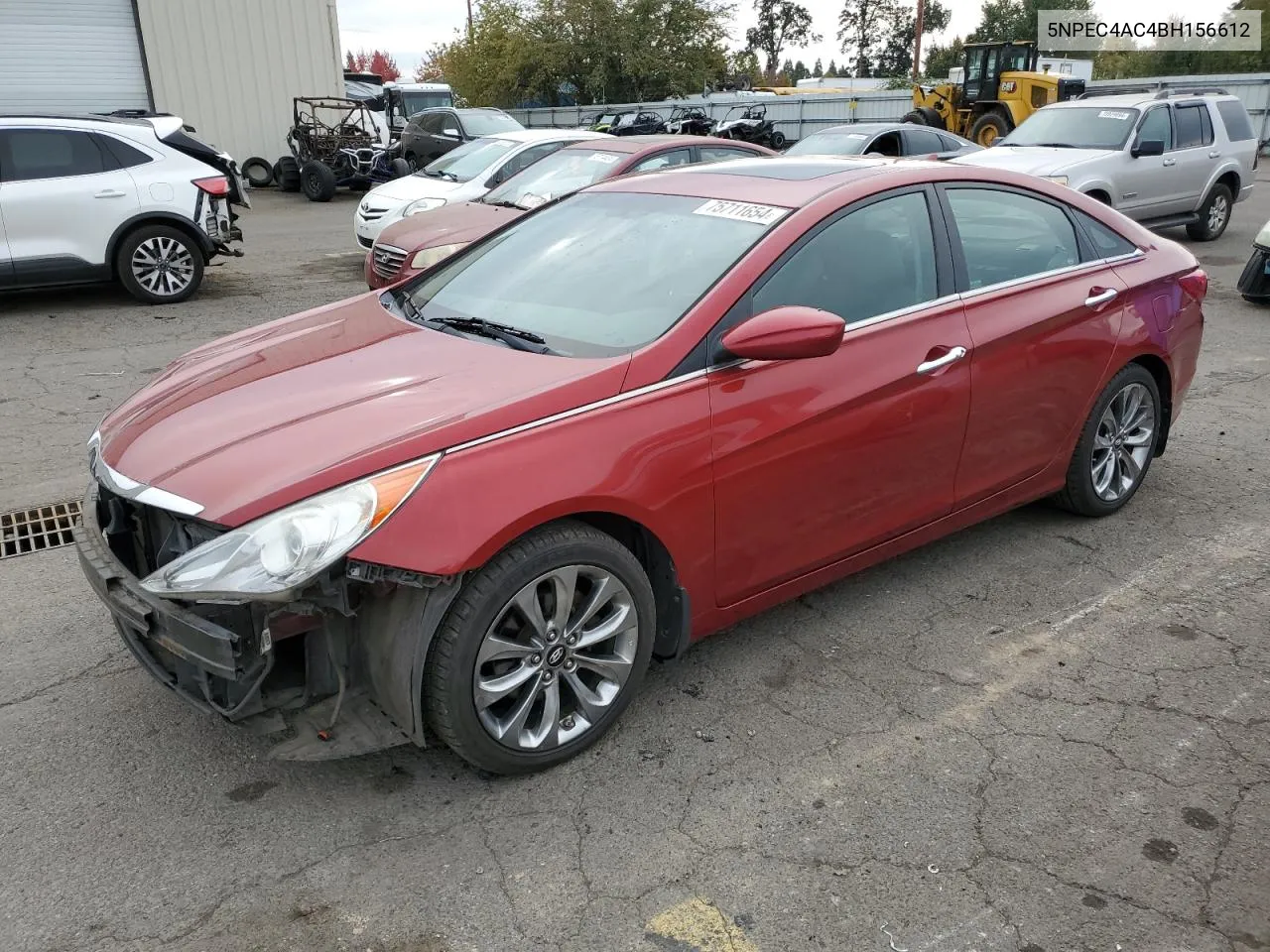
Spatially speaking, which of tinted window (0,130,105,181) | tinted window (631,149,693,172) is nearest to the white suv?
tinted window (0,130,105,181)

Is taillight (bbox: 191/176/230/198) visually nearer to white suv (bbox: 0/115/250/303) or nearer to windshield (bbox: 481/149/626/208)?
white suv (bbox: 0/115/250/303)

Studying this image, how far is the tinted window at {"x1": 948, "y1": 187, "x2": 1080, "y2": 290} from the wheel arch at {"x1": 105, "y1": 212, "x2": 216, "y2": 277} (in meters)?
7.68

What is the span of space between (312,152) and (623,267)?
695 inches

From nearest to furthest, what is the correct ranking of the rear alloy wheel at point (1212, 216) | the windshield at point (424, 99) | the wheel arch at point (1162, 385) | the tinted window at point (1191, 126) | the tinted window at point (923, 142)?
the wheel arch at point (1162, 385) → the tinted window at point (1191, 126) → the rear alloy wheel at point (1212, 216) → the tinted window at point (923, 142) → the windshield at point (424, 99)

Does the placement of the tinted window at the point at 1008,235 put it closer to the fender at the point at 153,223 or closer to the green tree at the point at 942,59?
the fender at the point at 153,223

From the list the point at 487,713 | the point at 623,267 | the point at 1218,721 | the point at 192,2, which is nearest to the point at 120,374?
the point at 623,267

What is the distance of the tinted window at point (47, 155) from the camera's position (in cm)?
860

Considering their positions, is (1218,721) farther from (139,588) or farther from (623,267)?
(139,588)

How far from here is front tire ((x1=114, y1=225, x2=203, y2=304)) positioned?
9.23m

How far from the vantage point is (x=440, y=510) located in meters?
2.58

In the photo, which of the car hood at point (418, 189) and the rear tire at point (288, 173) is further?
the rear tire at point (288, 173)

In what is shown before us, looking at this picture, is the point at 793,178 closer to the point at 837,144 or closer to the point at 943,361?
the point at 943,361

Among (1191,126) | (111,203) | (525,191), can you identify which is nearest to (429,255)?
(525,191)

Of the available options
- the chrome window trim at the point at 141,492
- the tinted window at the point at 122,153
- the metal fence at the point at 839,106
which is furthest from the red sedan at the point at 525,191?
the metal fence at the point at 839,106
